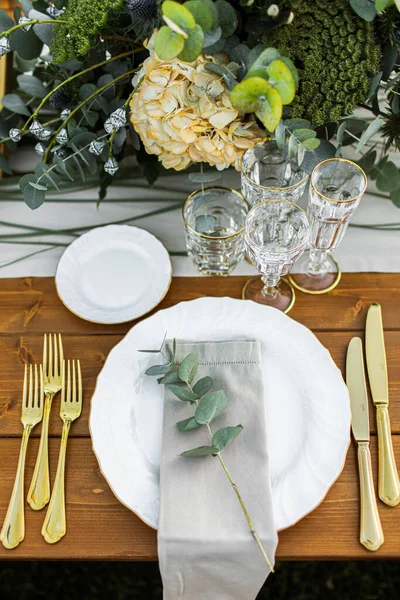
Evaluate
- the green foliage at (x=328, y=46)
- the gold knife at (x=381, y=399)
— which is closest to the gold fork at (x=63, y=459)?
the gold knife at (x=381, y=399)

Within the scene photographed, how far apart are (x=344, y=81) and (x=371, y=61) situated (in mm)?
46

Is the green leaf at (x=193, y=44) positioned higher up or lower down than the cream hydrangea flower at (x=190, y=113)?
higher up

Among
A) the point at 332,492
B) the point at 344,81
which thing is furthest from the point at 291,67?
the point at 332,492

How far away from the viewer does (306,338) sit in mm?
935

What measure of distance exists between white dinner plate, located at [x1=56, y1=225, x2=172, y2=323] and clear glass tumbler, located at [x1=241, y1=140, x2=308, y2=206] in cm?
20

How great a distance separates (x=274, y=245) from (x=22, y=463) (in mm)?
527

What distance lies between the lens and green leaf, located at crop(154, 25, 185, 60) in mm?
678

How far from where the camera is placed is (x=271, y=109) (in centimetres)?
71

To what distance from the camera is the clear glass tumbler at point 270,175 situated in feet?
3.18

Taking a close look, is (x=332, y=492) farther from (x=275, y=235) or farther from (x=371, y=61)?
(x=371, y=61)

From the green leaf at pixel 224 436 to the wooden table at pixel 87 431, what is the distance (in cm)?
15

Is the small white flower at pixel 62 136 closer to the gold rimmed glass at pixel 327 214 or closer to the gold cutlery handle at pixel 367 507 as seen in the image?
the gold rimmed glass at pixel 327 214

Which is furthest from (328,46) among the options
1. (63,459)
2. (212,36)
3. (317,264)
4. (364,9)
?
(63,459)

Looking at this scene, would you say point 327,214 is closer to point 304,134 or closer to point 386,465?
point 304,134
